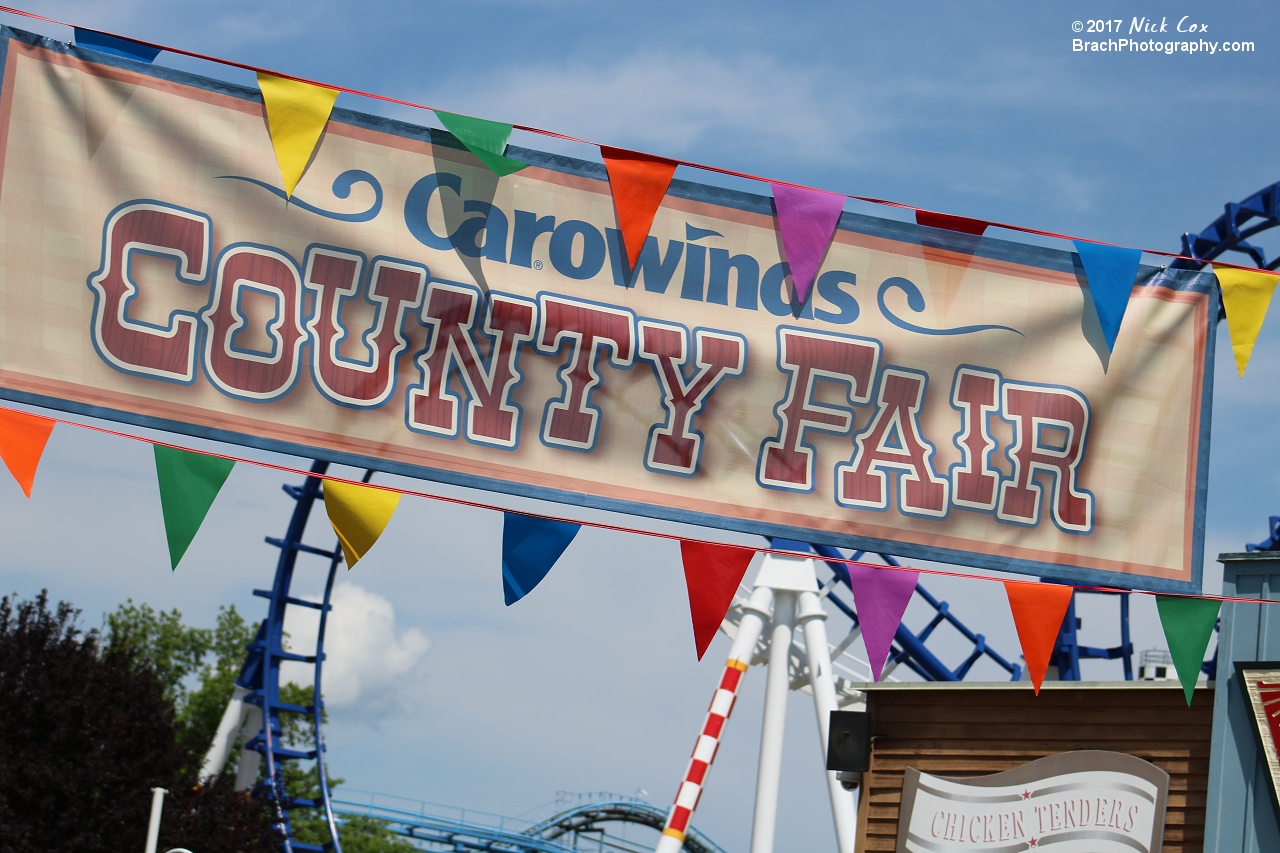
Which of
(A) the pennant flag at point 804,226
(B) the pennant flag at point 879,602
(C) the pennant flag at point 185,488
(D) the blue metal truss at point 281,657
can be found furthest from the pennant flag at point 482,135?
(D) the blue metal truss at point 281,657

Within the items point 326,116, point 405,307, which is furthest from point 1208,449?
point 326,116

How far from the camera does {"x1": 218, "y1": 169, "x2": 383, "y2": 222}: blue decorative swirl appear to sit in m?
5.49

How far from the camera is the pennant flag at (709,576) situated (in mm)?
5684

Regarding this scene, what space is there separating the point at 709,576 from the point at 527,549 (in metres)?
0.82

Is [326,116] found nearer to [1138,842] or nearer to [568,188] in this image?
[568,188]

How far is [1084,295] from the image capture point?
19.6 ft

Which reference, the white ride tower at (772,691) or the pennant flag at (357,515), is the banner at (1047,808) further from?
the pennant flag at (357,515)

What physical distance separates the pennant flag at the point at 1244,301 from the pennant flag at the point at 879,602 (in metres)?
1.89

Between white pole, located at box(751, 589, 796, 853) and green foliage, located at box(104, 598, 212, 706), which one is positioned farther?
green foliage, located at box(104, 598, 212, 706)

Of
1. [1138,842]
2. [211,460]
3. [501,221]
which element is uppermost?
[501,221]

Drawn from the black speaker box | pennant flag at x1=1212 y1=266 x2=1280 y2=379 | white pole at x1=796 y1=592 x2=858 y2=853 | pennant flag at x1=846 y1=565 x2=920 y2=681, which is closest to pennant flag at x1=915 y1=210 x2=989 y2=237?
pennant flag at x1=1212 y1=266 x2=1280 y2=379

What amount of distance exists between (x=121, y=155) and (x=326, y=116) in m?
0.85

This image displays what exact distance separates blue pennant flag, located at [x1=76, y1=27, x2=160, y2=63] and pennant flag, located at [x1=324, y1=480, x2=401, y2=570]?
77.2 inches

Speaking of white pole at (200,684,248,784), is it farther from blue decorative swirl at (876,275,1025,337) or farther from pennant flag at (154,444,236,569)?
blue decorative swirl at (876,275,1025,337)
